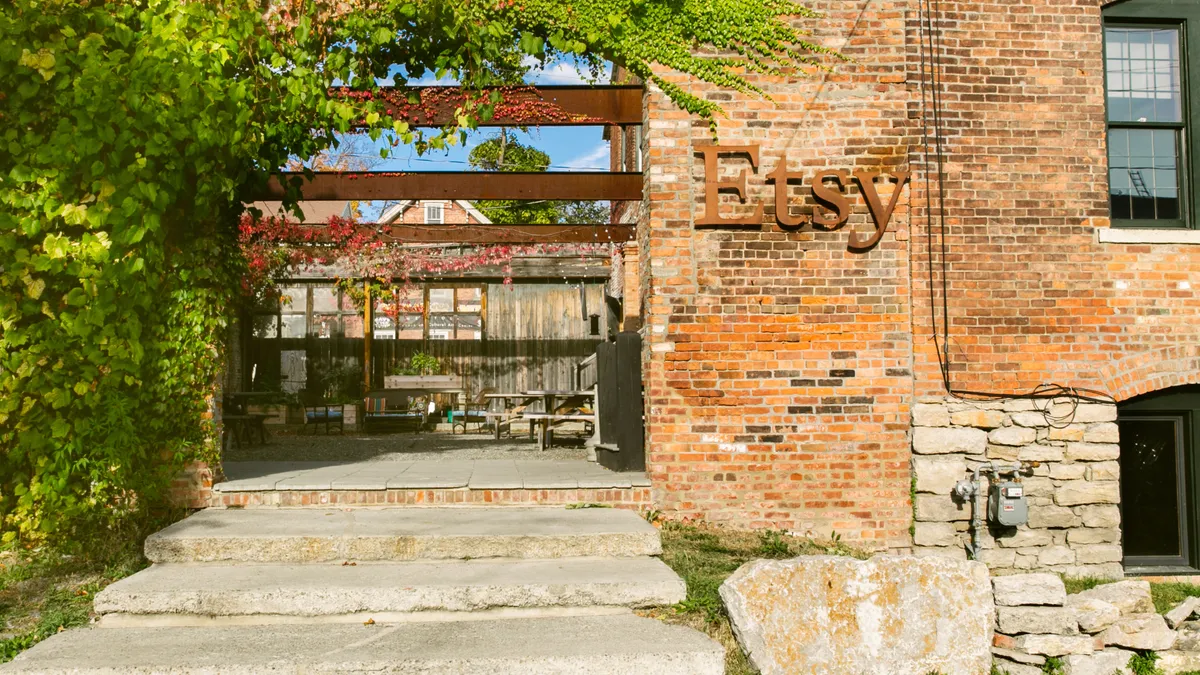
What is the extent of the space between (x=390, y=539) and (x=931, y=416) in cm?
393

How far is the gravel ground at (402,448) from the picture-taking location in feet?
30.4

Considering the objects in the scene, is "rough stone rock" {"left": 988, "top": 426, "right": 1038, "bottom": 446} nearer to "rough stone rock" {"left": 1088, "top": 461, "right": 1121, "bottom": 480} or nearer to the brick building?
the brick building

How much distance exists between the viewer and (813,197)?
6.43 metres

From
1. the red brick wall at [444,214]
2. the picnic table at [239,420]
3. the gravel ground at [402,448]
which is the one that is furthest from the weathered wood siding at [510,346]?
the red brick wall at [444,214]

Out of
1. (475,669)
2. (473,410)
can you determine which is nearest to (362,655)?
(475,669)

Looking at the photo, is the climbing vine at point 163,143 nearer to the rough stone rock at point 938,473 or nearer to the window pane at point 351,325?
the rough stone rock at point 938,473

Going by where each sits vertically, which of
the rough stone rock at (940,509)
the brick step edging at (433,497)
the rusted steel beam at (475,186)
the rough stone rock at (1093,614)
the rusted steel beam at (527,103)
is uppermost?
the rusted steel beam at (527,103)

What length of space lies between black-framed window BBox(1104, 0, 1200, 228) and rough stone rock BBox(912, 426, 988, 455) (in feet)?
7.04

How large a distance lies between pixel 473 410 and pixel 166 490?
32.1 feet

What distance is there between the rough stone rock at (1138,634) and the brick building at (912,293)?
1.15m

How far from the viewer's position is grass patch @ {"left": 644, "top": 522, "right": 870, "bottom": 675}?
14.5ft

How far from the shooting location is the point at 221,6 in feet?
19.0

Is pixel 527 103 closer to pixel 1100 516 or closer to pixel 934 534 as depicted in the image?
pixel 934 534

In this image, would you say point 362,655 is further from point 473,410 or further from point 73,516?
point 473,410
